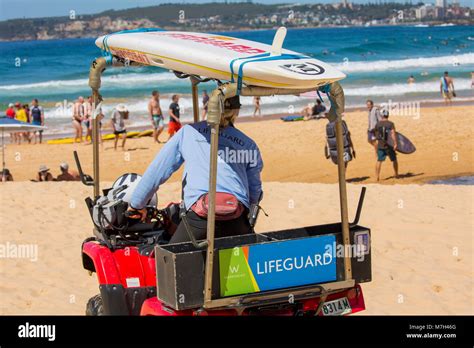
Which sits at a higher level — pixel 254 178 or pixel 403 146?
pixel 254 178

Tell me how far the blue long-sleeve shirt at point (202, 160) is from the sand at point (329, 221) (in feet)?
8.42

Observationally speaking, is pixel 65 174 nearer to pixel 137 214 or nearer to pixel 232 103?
pixel 137 214

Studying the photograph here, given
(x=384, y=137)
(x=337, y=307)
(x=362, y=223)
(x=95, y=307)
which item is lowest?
(x=384, y=137)

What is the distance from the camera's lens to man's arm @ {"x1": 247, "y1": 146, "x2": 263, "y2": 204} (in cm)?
547

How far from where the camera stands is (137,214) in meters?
6.00

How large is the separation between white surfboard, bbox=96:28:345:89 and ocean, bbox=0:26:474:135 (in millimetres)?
25704

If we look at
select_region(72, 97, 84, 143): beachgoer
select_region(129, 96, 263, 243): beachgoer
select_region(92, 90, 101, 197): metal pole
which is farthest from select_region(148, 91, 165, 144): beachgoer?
select_region(129, 96, 263, 243): beachgoer

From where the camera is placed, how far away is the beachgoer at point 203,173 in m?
5.20

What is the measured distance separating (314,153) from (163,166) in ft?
54.4

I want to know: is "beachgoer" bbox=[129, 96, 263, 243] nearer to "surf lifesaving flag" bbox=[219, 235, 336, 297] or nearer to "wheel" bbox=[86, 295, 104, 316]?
"surf lifesaving flag" bbox=[219, 235, 336, 297]

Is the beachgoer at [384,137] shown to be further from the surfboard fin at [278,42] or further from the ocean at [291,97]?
the ocean at [291,97]

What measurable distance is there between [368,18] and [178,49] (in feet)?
354

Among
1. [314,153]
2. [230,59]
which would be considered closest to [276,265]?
[230,59]
